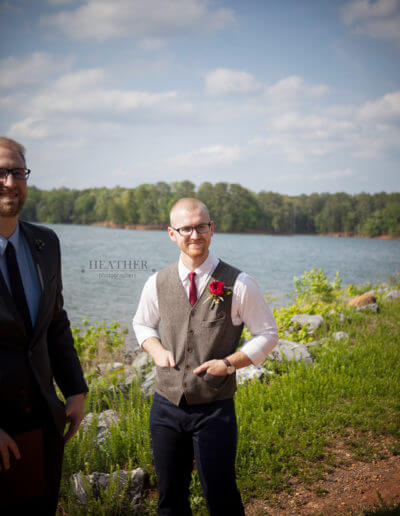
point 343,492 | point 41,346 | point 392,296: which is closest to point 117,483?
point 41,346

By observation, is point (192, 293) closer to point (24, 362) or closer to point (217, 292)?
point (217, 292)

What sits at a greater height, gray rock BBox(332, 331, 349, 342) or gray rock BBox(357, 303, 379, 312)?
gray rock BBox(357, 303, 379, 312)

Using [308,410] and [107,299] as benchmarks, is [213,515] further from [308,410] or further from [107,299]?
[107,299]

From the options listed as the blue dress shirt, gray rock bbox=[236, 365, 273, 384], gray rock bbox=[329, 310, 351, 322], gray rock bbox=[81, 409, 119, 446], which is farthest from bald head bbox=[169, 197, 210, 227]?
gray rock bbox=[329, 310, 351, 322]

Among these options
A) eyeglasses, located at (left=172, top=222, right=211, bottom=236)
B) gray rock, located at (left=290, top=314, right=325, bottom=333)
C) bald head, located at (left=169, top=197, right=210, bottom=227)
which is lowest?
gray rock, located at (left=290, top=314, right=325, bottom=333)

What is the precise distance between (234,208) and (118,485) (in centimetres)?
3804

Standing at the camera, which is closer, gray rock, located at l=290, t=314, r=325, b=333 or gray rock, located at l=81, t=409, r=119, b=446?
gray rock, located at l=81, t=409, r=119, b=446

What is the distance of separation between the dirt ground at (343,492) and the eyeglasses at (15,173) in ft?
9.29

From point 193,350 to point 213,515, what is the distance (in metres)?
0.96

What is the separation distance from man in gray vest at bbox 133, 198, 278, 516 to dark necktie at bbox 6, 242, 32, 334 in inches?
29.4

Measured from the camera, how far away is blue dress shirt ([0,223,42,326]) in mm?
1726

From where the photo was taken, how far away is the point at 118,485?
2.77 m

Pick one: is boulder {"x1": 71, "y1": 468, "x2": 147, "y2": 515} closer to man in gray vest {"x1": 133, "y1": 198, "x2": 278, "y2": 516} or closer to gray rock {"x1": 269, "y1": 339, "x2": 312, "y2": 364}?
man in gray vest {"x1": 133, "y1": 198, "x2": 278, "y2": 516}

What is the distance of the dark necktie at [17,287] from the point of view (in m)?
1.71
